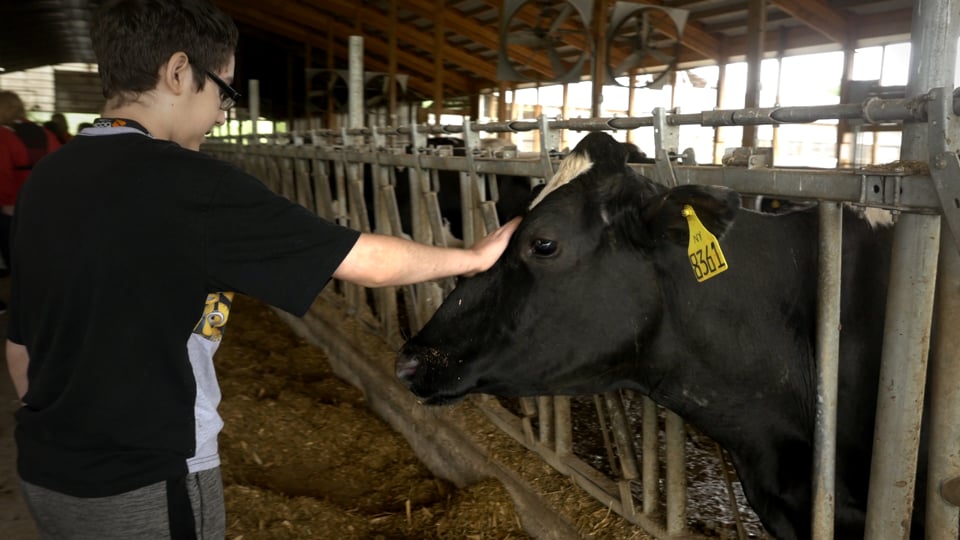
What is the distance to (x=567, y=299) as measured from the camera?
1.99 m

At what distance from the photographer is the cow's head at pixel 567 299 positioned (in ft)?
6.43

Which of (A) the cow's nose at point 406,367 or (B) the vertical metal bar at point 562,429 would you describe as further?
(B) the vertical metal bar at point 562,429

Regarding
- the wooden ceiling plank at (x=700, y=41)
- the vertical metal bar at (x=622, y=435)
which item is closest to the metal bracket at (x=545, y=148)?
the vertical metal bar at (x=622, y=435)

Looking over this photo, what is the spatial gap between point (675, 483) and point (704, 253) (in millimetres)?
996

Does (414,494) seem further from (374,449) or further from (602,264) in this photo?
(602,264)

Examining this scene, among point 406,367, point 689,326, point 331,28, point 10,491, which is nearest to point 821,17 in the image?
point 689,326

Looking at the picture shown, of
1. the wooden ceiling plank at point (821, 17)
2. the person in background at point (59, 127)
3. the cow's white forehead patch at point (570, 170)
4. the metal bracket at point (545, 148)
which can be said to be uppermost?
the wooden ceiling plank at point (821, 17)

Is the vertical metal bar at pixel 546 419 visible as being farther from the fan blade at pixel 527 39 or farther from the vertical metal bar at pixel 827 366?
the fan blade at pixel 527 39

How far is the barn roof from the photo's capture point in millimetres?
9173

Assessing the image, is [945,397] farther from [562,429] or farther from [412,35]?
[412,35]

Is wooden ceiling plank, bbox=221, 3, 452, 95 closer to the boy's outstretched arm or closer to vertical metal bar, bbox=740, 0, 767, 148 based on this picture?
vertical metal bar, bbox=740, 0, 767, 148

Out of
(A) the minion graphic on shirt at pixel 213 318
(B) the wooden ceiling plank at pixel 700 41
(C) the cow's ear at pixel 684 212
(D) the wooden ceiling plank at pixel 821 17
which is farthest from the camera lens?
(B) the wooden ceiling plank at pixel 700 41

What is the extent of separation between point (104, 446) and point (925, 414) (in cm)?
181

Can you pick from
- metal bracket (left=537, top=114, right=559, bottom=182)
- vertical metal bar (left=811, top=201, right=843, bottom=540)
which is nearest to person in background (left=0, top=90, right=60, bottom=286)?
metal bracket (left=537, top=114, right=559, bottom=182)
